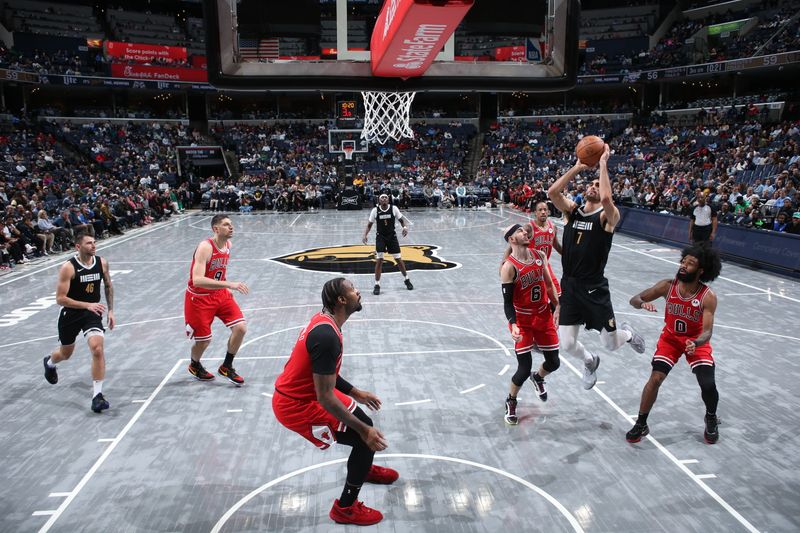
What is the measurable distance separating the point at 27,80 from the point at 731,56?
37428 millimetres

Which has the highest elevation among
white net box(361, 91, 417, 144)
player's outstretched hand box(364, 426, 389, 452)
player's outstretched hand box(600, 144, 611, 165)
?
white net box(361, 91, 417, 144)

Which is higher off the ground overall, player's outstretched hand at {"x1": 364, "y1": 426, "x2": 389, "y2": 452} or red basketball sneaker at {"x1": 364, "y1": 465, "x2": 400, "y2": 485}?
player's outstretched hand at {"x1": 364, "y1": 426, "x2": 389, "y2": 452}

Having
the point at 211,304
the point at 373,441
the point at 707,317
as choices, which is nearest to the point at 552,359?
the point at 707,317

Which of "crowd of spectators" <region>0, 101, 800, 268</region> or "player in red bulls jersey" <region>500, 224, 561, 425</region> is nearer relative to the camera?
"player in red bulls jersey" <region>500, 224, 561, 425</region>

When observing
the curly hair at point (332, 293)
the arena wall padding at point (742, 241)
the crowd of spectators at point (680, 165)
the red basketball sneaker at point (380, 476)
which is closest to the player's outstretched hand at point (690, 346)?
the red basketball sneaker at point (380, 476)

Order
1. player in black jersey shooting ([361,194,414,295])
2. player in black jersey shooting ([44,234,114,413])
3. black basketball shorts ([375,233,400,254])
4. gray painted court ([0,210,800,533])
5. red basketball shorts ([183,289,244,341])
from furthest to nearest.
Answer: black basketball shorts ([375,233,400,254])
player in black jersey shooting ([361,194,414,295])
red basketball shorts ([183,289,244,341])
player in black jersey shooting ([44,234,114,413])
gray painted court ([0,210,800,533])

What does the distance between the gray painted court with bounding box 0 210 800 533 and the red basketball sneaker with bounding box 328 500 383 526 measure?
6cm

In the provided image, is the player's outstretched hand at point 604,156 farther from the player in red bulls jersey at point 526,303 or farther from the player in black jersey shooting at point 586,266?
the player in red bulls jersey at point 526,303

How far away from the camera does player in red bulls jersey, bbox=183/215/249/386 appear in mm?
6383

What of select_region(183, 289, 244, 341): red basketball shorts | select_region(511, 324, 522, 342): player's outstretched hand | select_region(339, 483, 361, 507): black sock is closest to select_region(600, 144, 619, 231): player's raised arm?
select_region(511, 324, 522, 342): player's outstretched hand

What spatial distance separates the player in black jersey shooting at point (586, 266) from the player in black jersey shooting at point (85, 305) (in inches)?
174

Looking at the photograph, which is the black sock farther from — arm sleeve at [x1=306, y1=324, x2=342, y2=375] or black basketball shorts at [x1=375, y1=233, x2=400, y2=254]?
black basketball shorts at [x1=375, y1=233, x2=400, y2=254]

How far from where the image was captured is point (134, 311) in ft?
32.6

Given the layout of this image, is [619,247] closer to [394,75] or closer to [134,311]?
[394,75]
